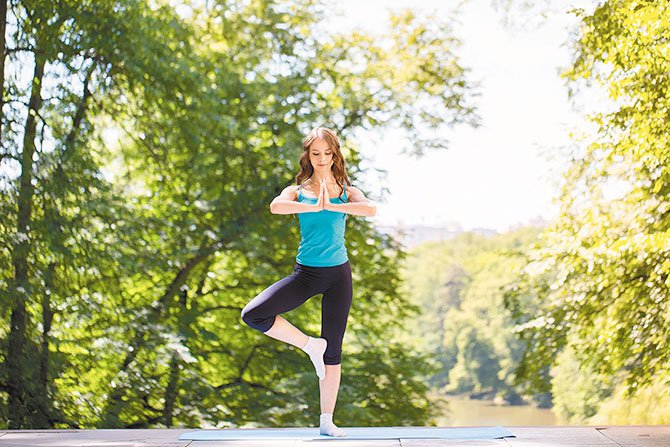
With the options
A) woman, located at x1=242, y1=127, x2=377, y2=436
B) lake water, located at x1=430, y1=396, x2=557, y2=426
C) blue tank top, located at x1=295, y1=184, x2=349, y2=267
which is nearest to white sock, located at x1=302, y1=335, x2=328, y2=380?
woman, located at x1=242, y1=127, x2=377, y2=436

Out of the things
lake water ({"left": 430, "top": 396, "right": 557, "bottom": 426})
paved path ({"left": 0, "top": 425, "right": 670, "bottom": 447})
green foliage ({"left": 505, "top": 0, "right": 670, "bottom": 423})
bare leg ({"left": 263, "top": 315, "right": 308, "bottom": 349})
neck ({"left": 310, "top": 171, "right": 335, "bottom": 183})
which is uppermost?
lake water ({"left": 430, "top": 396, "right": 557, "bottom": 426})

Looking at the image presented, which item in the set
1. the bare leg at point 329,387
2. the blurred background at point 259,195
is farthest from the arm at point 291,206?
the blurred background at point 259,195

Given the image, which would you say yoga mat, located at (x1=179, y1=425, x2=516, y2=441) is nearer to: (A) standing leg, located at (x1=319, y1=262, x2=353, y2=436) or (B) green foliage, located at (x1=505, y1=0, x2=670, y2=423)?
(A) standing leg, located at (x1=319, y1=262, x2=353, y2=436)

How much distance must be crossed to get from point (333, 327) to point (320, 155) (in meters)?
0.63

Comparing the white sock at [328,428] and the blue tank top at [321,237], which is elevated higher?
the blue tank top at [321,237]

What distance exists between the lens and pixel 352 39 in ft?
33.8

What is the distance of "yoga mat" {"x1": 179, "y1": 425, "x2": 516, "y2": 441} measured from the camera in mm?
3480

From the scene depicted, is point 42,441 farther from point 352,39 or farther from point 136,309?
point 352,39

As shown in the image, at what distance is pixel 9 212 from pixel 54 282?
2.03 feet

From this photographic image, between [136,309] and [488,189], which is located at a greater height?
[488,189]

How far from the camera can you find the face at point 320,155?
349 cm

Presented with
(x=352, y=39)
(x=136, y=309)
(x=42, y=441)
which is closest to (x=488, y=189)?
(x=352, y=39)

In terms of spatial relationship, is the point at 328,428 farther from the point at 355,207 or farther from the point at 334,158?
the point at 334,158

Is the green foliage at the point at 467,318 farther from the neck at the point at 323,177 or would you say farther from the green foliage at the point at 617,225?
the neck at the point at 323,177
